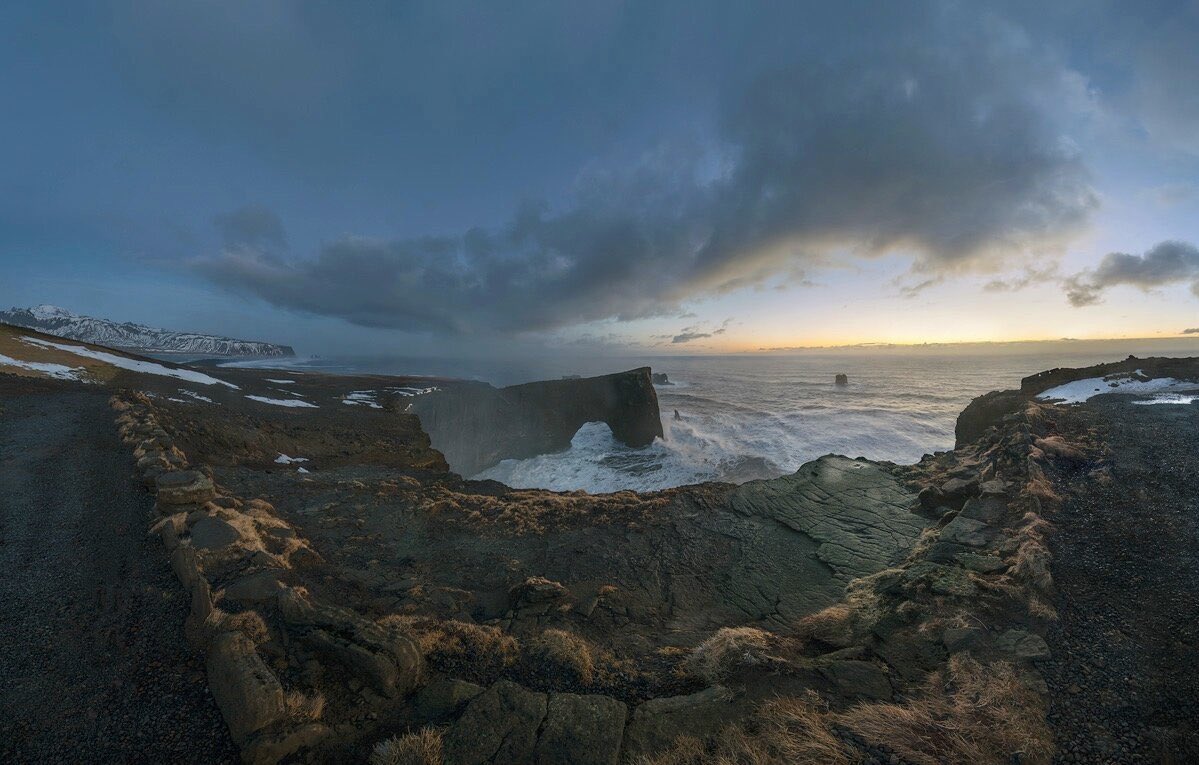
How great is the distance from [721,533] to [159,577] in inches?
432

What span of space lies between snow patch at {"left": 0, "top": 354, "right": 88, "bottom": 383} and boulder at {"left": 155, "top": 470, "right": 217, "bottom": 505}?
22.6 metres

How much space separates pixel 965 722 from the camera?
3867 millimetres

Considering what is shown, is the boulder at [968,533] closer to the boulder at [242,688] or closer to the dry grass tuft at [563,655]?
the dry grass tuft at [563,655]

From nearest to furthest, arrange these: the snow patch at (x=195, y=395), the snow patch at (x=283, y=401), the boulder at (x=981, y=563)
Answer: the boulder at (x=981, y=563), the snow patch at (x=195, y=395), the snow patch at (x=283, y=401)

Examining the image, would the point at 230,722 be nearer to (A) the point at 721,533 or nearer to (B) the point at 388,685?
(B) the point at 388,685

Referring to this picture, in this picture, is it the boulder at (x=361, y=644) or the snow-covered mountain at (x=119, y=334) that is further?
the snow-covered mountain at (x=119, y=334)

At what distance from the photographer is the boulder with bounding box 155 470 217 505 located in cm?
705

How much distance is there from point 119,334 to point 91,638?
943 ft

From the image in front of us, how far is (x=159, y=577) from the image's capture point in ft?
17.5

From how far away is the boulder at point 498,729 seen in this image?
3637 mm

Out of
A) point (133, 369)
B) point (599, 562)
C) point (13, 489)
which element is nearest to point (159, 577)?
point (13, 489)

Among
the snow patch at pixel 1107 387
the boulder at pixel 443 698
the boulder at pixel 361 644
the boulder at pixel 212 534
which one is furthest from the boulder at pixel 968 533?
the boulder at pixel 212 534

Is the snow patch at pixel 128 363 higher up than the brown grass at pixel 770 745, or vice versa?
the snow patch at pixel 128 363

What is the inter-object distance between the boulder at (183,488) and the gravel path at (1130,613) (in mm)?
12660
